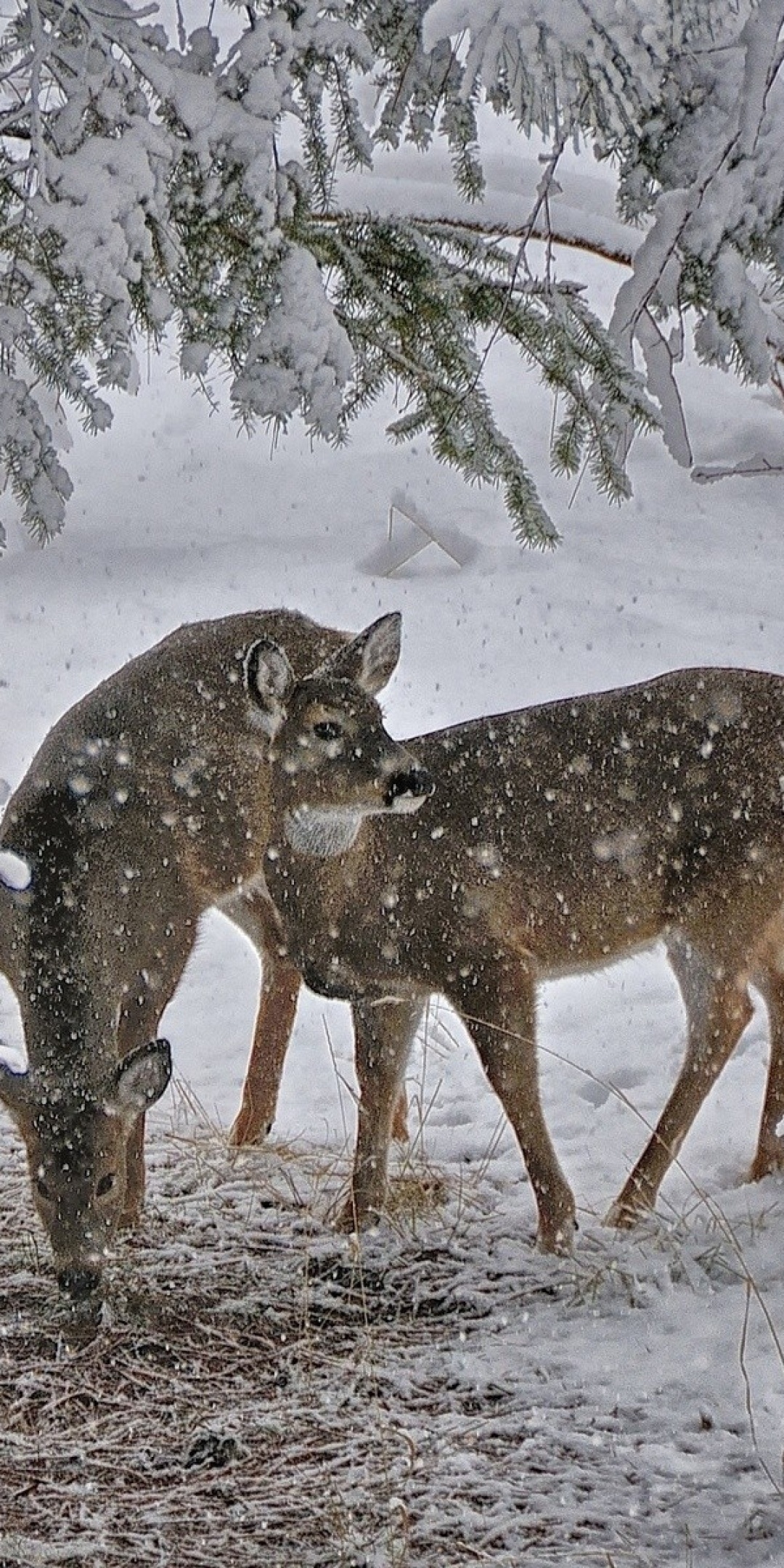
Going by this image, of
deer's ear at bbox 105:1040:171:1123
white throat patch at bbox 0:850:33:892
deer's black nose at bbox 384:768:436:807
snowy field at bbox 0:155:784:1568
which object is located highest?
deer's black nose at bbox 384:768:436:807

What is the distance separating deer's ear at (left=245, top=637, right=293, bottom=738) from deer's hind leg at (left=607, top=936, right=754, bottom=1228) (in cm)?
131

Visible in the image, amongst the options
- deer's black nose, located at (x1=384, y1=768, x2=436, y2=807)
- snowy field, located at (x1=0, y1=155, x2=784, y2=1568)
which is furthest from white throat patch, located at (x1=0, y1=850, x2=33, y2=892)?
deer's black nose, located at (x1=384, y1=768, x2=436, y2=807)

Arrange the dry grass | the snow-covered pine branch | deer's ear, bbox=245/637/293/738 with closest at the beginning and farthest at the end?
the dry grass < the snow-covered pine branch < deer's ear, bbox=245/637/293/738

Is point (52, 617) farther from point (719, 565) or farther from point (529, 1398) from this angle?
point (529, 1398)

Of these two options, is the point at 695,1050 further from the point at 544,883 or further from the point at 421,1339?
the point at 421,1339

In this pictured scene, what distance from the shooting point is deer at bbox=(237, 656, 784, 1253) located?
4828mm

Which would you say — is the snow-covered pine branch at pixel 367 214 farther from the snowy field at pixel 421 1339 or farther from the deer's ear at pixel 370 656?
the snowy field at pixel 421 1339

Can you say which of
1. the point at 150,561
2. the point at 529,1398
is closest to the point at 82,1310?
the point at 529,1398

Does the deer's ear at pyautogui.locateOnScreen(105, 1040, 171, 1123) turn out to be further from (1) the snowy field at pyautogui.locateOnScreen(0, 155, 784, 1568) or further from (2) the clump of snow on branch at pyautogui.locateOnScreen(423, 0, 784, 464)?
(2) the clump of snow on branch at pyautogui.locateOnScreen(423, 0, 784, 464)

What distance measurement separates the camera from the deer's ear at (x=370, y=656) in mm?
4887

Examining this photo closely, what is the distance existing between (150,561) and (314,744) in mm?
8678

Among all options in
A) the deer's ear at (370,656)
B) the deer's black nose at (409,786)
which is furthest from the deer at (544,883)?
the deer's black nose at (409,786)

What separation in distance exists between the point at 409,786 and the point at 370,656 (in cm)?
55

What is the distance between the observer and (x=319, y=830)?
484cm
